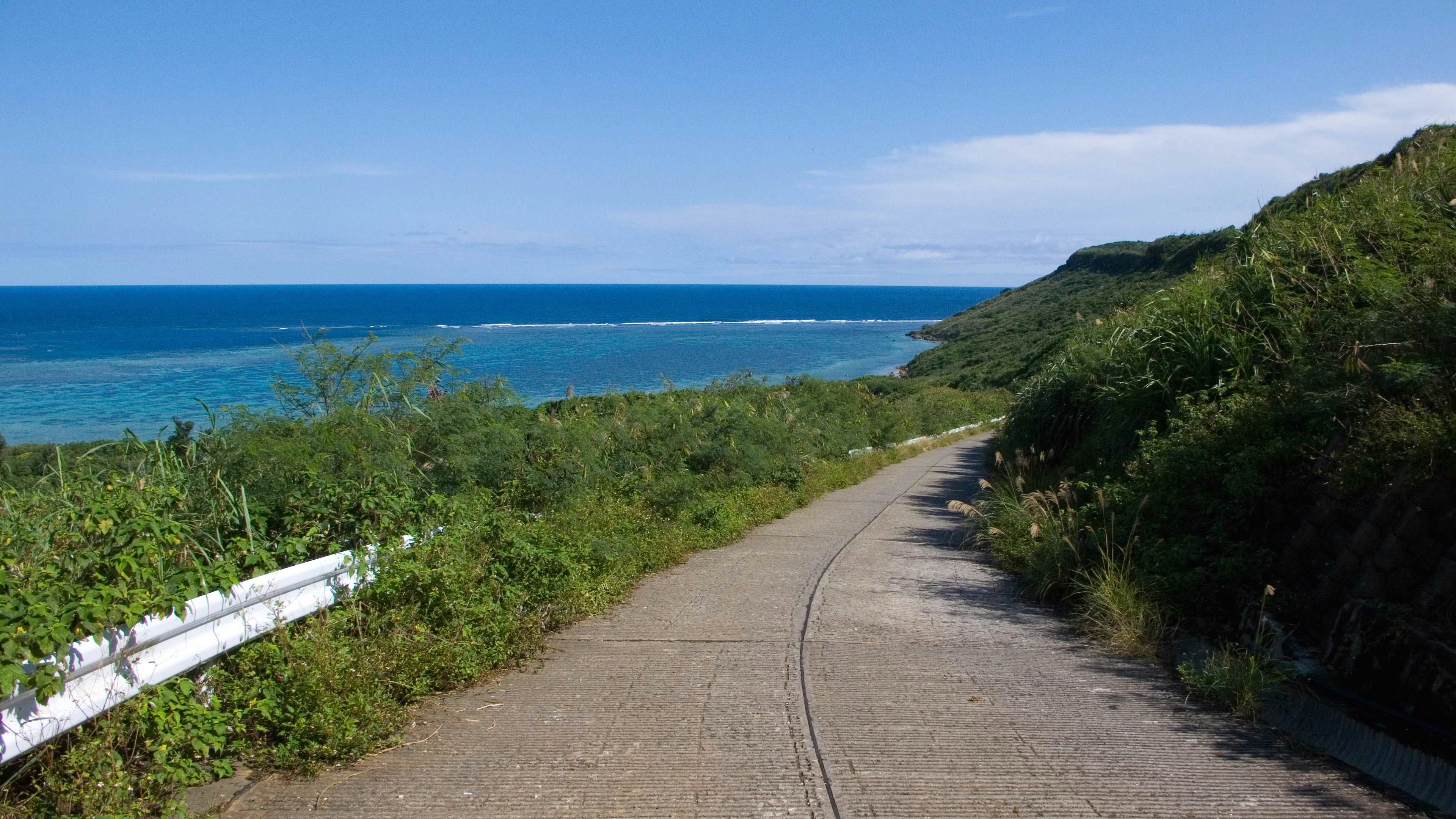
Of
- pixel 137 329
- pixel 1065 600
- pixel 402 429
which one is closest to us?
pixel 1065 600

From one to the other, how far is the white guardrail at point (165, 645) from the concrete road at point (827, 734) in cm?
66

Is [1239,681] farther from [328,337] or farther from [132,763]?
[328,337]

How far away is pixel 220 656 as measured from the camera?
187 inches

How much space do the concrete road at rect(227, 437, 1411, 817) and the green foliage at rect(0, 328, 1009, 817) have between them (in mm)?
345

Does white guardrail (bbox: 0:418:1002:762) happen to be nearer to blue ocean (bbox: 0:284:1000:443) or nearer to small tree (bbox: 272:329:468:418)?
blue ocean (bbox: 0:284:1000:443)

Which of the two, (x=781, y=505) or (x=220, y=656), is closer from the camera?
(x=220, y=656)

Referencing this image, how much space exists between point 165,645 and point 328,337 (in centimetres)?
829

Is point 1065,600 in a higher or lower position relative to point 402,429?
lower

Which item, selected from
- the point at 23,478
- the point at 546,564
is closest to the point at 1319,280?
the point at 546,564

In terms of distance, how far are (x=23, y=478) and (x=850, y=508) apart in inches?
367

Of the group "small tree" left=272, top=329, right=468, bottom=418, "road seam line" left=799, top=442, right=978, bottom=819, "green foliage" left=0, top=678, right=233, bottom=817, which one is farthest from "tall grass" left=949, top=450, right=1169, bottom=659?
"green foliage" left=0, top=678, right=233, bottom=817

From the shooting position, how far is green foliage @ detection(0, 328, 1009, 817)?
400 centimetres

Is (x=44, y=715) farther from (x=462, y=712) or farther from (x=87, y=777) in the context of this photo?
(x=462, y=712)

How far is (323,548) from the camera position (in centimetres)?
590
